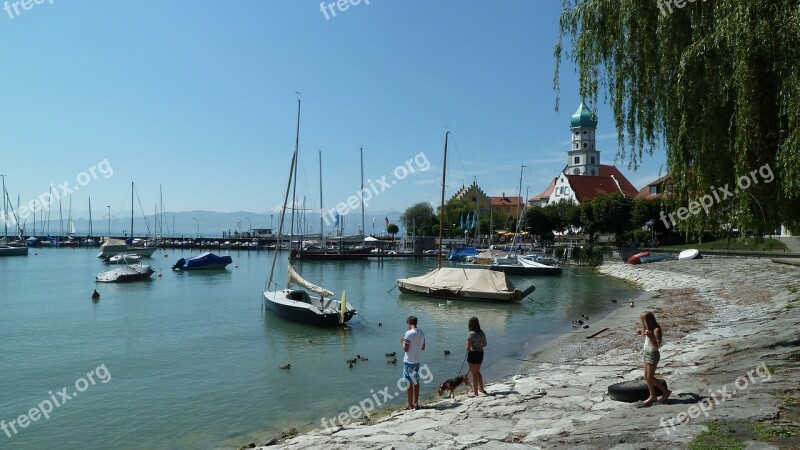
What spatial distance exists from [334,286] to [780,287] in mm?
34766

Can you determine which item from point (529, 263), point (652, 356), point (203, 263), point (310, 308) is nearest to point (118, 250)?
point (203, 263)

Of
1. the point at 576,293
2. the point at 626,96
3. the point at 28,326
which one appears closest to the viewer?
the point at 626,96

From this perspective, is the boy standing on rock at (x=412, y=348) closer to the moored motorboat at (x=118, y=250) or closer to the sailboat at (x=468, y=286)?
the sailboat at (x=468, y=286)

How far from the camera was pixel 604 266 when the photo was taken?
65875 mm

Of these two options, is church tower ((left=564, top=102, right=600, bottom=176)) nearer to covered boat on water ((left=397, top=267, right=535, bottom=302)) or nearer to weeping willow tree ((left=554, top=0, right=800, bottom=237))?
covered boat on water ((left=397, top=267, right=535, bottom=302))

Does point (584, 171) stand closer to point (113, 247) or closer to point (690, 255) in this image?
point (690, 255)

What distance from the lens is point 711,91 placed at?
37.0 ft

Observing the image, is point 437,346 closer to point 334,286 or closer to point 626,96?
point 626,96

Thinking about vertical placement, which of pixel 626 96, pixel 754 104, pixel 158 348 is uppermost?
pixel 626 96

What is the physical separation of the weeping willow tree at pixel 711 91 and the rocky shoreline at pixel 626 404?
3538 mm

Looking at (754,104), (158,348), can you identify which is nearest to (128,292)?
(158,348)

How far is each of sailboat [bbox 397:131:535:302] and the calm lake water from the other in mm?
741

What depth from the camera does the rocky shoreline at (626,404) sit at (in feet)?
27.5

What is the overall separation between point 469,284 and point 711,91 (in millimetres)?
27714
